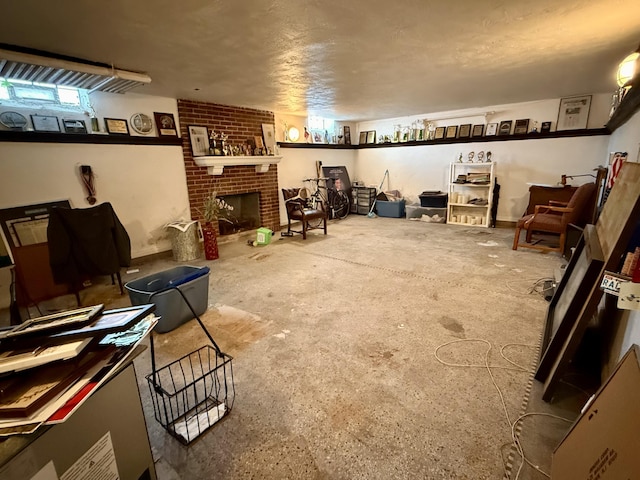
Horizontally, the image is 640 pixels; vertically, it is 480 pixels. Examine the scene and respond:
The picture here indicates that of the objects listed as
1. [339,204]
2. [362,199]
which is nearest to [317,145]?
[339,204]

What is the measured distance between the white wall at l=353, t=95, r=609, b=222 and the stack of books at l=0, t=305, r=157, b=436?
6451 mm

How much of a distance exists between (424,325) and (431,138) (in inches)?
205

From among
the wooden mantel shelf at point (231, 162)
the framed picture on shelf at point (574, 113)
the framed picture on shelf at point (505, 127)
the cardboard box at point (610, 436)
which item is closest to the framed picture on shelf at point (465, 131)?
the framed picture on shelf at point (505, 127)

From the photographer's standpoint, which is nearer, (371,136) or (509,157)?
(509,157)

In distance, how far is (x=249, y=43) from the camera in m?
2.31

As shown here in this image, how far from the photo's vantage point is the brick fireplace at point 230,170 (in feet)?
14.1

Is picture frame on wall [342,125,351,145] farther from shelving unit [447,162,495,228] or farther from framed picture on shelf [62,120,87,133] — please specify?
framed picture on shelf [62,120,87,133]

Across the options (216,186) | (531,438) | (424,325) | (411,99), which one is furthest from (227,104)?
(531,438)

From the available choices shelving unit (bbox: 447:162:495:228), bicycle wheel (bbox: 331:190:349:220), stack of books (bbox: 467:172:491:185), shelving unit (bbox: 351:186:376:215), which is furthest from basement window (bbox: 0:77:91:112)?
stack of books (bbox: 467:172:491:185)

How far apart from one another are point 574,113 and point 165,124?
633 cm

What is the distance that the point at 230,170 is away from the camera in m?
4.88

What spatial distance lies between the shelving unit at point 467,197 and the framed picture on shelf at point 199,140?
462 cm

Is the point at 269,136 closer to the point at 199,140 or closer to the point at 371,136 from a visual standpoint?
the point at 199,140

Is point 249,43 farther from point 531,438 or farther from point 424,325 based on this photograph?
point 531,438
